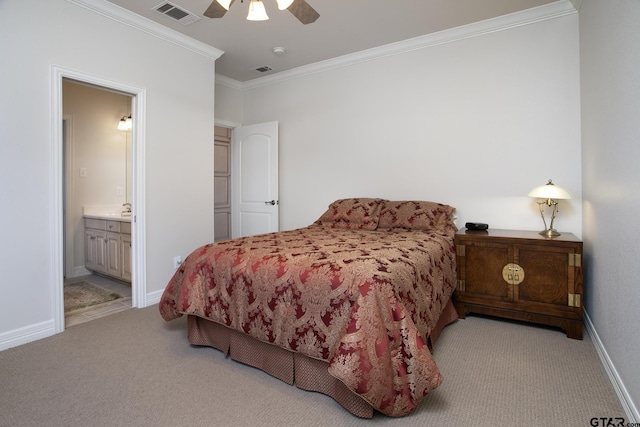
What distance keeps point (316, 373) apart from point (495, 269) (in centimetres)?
179

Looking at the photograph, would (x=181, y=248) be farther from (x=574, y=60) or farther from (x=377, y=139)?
(x=574, y=60)

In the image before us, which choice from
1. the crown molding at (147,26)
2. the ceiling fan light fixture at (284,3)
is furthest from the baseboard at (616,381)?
the crown molding at (147,26)

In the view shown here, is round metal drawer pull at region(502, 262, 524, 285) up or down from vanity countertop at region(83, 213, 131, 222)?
down

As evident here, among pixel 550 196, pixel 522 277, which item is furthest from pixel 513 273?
pixel 550 196

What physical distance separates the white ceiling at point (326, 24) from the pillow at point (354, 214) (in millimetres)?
1711

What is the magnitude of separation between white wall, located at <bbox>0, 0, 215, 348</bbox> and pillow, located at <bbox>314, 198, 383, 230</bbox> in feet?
4.94

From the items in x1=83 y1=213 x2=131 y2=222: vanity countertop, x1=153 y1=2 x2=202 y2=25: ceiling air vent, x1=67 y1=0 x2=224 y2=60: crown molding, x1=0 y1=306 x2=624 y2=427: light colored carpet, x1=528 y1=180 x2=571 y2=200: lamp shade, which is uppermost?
x1=153 y1=2 x2=202 y2=25: ceiling air vent

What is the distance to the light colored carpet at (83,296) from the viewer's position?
3.27 metres

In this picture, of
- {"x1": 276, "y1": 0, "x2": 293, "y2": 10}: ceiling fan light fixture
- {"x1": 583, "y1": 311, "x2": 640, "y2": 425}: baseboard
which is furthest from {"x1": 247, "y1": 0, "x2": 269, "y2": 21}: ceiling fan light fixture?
{"x1": 583, "y1": 311, "x2": 640, "y2": 425}: baseboard

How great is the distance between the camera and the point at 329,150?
13.9 ft

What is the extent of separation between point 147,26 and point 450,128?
3.07m

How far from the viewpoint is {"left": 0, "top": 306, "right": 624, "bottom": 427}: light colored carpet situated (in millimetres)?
1617

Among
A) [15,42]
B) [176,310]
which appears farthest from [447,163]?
[15,42]

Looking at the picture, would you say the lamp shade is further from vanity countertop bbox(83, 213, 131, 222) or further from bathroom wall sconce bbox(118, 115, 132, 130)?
bathroom wall sconce bbox(118, 115, 132, 130)
